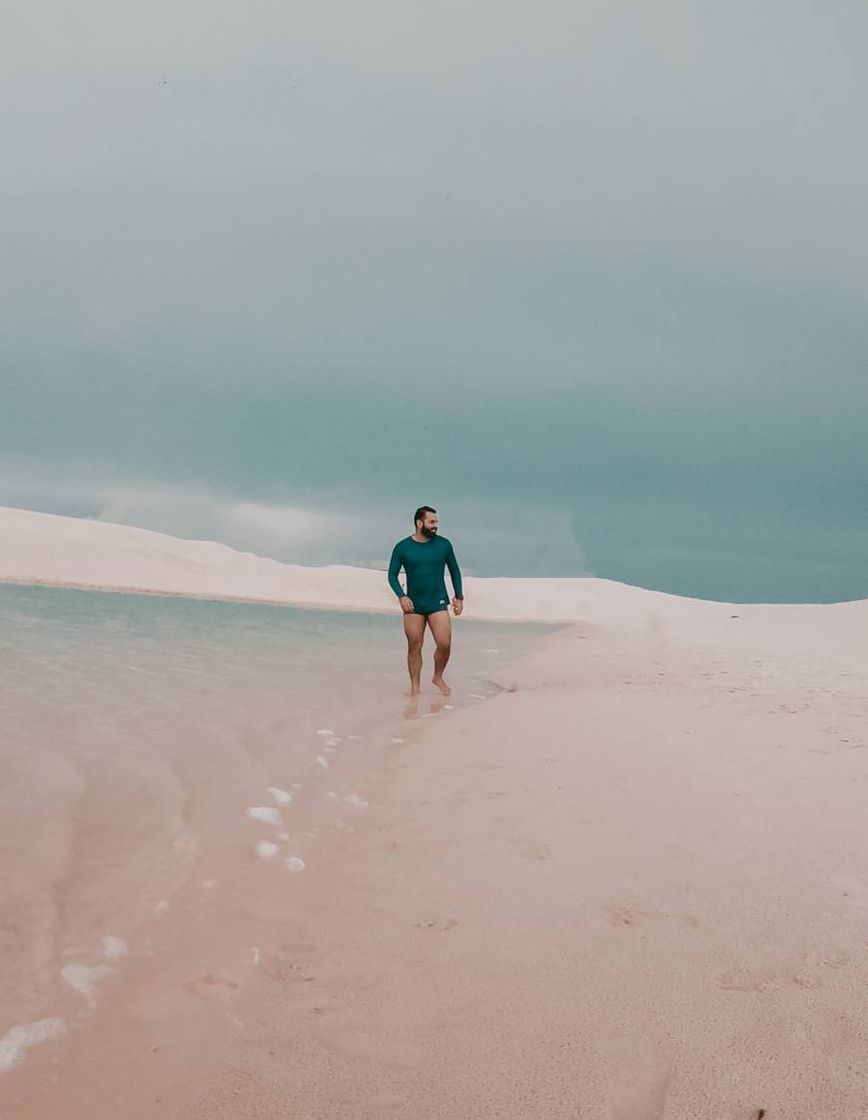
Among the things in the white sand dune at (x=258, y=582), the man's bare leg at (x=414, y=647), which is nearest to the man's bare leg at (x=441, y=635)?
the man's bare leg at (x=414, y=647)

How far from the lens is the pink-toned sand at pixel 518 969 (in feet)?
6.97

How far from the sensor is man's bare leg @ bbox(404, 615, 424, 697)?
1040 centimetres

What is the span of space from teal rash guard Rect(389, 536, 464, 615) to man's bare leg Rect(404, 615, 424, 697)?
0.43 feet

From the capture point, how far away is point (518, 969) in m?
2.77

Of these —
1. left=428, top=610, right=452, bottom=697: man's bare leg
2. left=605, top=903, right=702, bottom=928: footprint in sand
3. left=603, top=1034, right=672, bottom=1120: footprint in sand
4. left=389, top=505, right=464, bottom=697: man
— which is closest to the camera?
left=603, top=1034, right=672, bottom=1120: footprint in sand

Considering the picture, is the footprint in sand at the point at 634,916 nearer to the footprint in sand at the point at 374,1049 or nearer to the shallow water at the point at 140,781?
the footprint in sand at the point at 374,1049

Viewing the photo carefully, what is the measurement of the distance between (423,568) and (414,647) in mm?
1026

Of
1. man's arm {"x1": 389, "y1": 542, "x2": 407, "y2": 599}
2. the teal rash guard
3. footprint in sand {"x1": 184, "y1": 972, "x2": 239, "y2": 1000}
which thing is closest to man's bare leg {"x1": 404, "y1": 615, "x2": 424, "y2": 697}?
the teal rash guard

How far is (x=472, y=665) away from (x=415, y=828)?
10914mm

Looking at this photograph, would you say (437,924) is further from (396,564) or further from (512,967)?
(396,564)

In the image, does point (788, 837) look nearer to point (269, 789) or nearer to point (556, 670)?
point (269, 789)

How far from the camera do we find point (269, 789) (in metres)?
5.28

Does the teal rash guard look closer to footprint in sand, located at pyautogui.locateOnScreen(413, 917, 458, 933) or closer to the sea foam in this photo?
footprint in sand, located at pyautogui.locateOnScreen(413, 917, 458, 933)

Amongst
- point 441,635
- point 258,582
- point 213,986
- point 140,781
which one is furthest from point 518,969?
point 258,582
